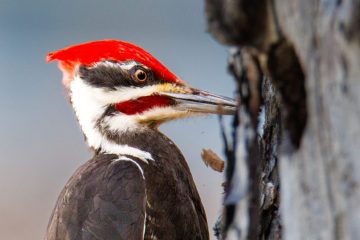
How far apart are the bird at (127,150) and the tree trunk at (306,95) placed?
0.90m

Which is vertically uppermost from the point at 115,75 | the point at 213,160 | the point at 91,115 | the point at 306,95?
the point at 115,75

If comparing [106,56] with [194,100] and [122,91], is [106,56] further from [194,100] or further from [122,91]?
[194,100]

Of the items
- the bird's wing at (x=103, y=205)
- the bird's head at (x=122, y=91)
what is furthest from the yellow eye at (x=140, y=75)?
the bird's wing at (x=103, y=205)

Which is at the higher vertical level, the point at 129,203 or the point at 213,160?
the point at 213,160

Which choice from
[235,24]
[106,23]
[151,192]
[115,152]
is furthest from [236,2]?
[106,23]

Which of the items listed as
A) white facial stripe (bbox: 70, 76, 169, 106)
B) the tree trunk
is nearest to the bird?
white facial stripe (bbox: 70, 76, 169, 106)

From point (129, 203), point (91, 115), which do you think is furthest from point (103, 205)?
point (91, 115)

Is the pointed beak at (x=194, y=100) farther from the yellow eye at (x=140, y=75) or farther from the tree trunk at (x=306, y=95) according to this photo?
the tree trunk at (x=306, y=95)

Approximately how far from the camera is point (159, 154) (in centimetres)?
288

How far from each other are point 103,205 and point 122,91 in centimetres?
45

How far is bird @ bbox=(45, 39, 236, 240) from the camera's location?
2646 millimetres

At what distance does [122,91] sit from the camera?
2.95 meters

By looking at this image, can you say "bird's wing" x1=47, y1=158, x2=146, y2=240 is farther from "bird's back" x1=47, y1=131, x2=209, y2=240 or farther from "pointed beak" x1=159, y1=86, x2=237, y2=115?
"pointed beak" x1=159, y1=86, x2=237, y2=115

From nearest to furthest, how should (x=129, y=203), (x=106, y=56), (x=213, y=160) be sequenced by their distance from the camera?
(x=129, y=203) < (x=213, y=160) < (x=106, y=56)
